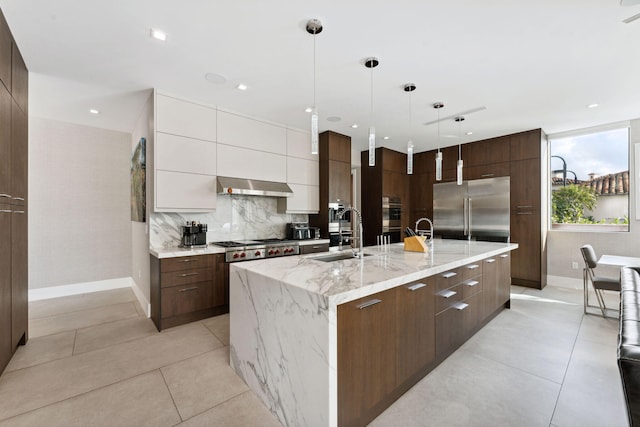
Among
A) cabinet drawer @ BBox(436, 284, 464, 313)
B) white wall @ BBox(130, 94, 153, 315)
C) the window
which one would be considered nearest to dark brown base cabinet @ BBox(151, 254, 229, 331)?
white wall @ BBox(130, 94, 153, 315)

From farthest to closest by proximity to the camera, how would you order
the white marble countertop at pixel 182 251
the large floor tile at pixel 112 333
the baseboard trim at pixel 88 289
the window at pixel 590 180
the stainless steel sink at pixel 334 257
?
the window at pixel 590 180
the baseboard trim at pixel 88 289
the white marble countertop at pixel 182 251
the large floor tile at pixel 112 333
the stainless steel sink at pixel 334 257

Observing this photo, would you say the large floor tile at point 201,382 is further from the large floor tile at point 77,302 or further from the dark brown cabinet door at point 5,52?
the dark brown cabinet door at point 5,52

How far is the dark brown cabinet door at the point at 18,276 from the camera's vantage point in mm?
2363

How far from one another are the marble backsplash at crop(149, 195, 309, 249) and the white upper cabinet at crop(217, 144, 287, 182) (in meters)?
0.46

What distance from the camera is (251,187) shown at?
12.9 feet

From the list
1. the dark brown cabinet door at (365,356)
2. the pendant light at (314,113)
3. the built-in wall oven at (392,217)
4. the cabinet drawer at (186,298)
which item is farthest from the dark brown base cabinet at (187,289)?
the built-in wall oven at (392,217)

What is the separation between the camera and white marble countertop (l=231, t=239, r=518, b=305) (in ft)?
4.83

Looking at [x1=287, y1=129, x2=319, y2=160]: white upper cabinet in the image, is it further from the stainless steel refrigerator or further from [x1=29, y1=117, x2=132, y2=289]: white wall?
the stainless steel refrigerator

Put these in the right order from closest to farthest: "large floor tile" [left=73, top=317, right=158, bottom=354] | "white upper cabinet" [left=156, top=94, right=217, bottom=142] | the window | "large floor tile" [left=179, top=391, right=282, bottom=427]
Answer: "large floor tile" [left=179, top=391, right=282, bottom=427] < "large floor tile" [left=73, top=317, right=158, bottom=354] < "white upper cabinet" [left=156, top=94, right=217, bottom=142] < the window

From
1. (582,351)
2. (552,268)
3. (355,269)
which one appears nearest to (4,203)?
(355,269)

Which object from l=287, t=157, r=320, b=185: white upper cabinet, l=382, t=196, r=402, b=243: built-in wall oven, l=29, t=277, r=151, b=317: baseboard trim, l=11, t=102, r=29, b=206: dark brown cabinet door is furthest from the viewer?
l=382, t=196, r=402, b=243: built-in wall oven

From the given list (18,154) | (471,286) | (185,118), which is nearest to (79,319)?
(18,154)

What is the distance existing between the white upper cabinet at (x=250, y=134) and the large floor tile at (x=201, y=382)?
2.68m

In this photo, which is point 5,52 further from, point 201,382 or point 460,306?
point 460,306
